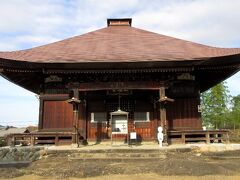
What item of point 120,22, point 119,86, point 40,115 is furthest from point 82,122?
point 120,22

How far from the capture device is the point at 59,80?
14711mm

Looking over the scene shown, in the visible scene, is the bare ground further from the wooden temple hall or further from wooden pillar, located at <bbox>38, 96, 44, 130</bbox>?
wooden pillar, located at <bbox>38, 96, 44, 130</bbox>

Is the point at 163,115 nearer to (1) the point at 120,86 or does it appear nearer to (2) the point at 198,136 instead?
(2) the point at 198,136

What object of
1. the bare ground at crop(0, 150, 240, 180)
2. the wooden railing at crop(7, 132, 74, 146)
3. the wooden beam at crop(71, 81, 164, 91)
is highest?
the wooden beam at crop(71, 81, 164, 91)

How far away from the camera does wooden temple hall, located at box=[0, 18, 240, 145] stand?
13.2 m

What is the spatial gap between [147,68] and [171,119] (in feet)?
10.4

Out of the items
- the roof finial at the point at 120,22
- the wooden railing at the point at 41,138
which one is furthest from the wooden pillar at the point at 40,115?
the roof finial at the point at 120,22

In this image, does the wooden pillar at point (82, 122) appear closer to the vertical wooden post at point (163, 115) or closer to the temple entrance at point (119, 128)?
the temple entrance at point (119, 128)

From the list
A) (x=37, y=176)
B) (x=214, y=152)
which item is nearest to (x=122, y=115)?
(x=214, y=152)

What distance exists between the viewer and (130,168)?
9.23m

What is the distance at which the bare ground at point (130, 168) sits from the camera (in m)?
8.40

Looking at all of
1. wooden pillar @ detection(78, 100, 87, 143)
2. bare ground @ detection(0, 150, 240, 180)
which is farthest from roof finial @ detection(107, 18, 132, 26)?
bare ground @ detection(0, 150, 240, 180)

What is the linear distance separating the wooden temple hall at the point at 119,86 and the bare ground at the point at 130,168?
2459mm

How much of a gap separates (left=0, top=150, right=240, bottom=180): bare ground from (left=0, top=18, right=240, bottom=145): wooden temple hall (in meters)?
2.46
